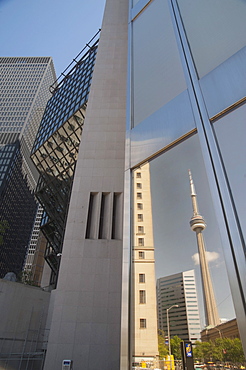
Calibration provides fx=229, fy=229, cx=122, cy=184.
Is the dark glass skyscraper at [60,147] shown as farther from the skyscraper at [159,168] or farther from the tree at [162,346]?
the tree at [162,346]

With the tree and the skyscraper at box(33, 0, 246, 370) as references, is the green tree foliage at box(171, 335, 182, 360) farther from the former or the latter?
the skyscraper at box(33, 0, 246, 370)

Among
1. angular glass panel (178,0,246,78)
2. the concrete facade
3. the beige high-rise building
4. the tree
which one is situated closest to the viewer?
the tree

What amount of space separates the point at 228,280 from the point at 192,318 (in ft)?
3.39

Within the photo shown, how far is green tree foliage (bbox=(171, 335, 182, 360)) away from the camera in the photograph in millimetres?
4197

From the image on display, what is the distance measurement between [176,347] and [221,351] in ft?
3.11

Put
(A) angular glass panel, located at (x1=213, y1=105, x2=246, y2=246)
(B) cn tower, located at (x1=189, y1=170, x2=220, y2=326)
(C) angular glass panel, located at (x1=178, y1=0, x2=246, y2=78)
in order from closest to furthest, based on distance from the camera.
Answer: (B) cn tower, located at (x1=189, y1=170, x2=220, y2=326) → (A) angular glass panel, located at (x1=213, y1=105, x2=246, y2=246) → (C) angular glass panel, located at (x1=178, y1=0, x2=246, y2=78)

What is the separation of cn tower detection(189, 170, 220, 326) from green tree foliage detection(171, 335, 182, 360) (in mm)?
758

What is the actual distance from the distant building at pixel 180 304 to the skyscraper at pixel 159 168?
1.35 ft

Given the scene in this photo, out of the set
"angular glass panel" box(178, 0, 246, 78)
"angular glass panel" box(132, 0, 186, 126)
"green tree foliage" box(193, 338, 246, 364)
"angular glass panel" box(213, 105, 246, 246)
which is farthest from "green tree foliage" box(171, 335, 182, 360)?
"angular glass panel" box(178, 0, 246, 78)

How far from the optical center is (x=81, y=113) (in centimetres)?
3359

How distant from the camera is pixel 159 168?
6.58 meters

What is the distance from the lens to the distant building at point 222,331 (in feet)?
12.1

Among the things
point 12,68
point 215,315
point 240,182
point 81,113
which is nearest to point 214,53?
point 240,182

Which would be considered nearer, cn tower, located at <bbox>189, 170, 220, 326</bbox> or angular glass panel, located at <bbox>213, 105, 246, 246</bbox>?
cn tower, located at <bbox>189, 170, 220, 326</bbox>
